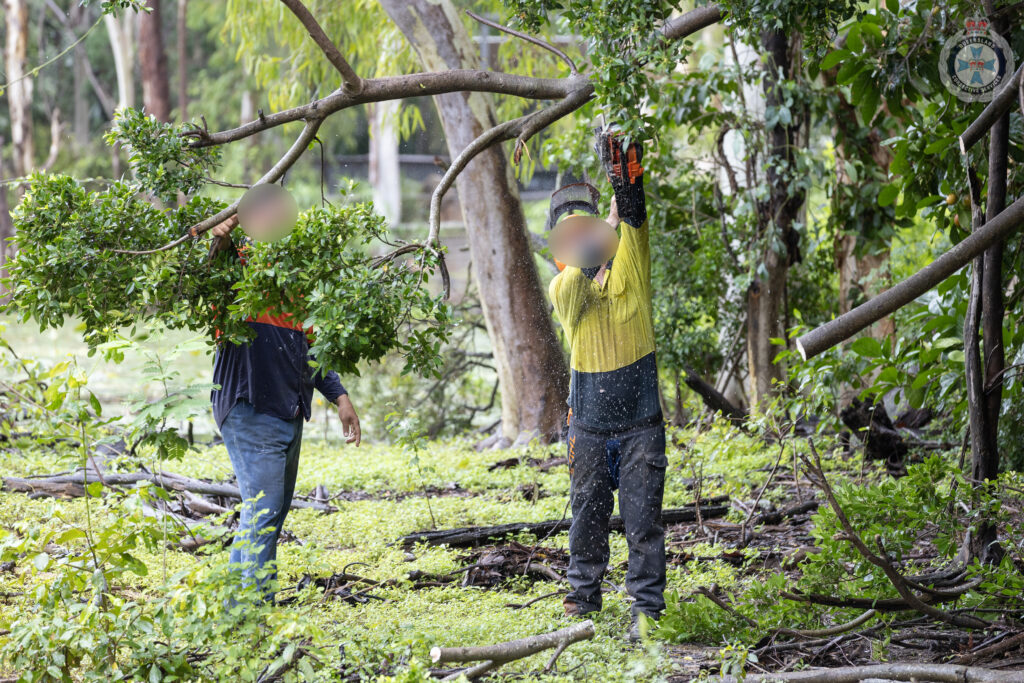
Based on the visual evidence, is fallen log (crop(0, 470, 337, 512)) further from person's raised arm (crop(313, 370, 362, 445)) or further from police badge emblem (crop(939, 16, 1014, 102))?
police badge emblem (crop(939, 16, 1014, 102))

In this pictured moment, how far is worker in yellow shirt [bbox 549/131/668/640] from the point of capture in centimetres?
394

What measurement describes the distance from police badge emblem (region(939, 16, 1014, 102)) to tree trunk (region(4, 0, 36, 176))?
18.1 metres

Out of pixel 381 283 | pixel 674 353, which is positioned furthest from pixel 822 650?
pixel 674 353

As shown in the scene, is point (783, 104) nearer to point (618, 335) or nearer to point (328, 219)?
point (618, 335)

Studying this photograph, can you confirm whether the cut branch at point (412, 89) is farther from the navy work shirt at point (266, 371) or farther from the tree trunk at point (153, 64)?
the tree trunk at point (153, 64)

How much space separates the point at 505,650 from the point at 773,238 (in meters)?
5.09

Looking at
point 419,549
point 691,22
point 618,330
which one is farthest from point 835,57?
point 419,549

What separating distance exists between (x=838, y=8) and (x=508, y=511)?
3615mm

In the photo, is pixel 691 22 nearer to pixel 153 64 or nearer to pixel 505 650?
pixel 505 650

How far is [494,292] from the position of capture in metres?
8.92

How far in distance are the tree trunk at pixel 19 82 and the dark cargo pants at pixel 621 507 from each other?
57.0ft

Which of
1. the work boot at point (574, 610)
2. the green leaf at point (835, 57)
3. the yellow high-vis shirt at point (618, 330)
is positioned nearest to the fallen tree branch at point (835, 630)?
the work boot at point (574, 610)

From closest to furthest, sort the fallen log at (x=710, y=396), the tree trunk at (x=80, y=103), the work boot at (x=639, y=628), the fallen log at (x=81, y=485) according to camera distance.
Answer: the work boot at (x=639, y=628) → the fallen log at (x=81, y=485) → the fallen log at (x=710, y=396) → the tree trunk at (x=80, y=103)

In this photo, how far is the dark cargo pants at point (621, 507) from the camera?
3.94 meters
